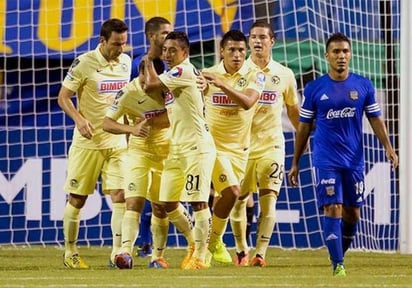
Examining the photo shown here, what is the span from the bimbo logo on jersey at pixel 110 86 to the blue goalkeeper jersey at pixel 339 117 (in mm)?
2156

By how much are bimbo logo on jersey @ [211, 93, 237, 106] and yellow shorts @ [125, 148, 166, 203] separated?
0.88 meters

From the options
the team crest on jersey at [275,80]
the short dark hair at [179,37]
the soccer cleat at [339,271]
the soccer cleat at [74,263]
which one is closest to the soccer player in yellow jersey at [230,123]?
the short dark hair at [179,37]

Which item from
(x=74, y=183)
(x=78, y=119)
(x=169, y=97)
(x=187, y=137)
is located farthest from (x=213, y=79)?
(x=74, y=183)

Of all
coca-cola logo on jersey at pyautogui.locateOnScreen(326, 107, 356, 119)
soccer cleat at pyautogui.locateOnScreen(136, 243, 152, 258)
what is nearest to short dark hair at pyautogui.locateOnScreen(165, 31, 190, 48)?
coca-cola logo on jersey at pyautogui.locateOnScreen(326, 107, 356, 119)

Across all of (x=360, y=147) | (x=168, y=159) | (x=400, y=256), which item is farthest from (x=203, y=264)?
(x=400, y=256)

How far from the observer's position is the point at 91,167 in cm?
1338

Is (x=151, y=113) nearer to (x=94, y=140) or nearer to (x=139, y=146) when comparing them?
(x=139, y=146)

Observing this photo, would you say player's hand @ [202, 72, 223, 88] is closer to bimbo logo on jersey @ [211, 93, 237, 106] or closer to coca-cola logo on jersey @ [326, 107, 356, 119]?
bimbo logo on jersey @ [211, 93, 237, 106]

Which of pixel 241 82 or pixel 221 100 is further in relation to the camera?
pixel 221 100

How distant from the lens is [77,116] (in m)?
Answer: 12.8

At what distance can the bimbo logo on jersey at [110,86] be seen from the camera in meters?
13.3

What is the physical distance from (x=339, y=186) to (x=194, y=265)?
4.96 feet

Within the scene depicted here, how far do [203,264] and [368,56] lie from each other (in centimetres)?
492

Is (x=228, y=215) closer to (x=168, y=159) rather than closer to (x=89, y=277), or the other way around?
(x=168, y=159)
